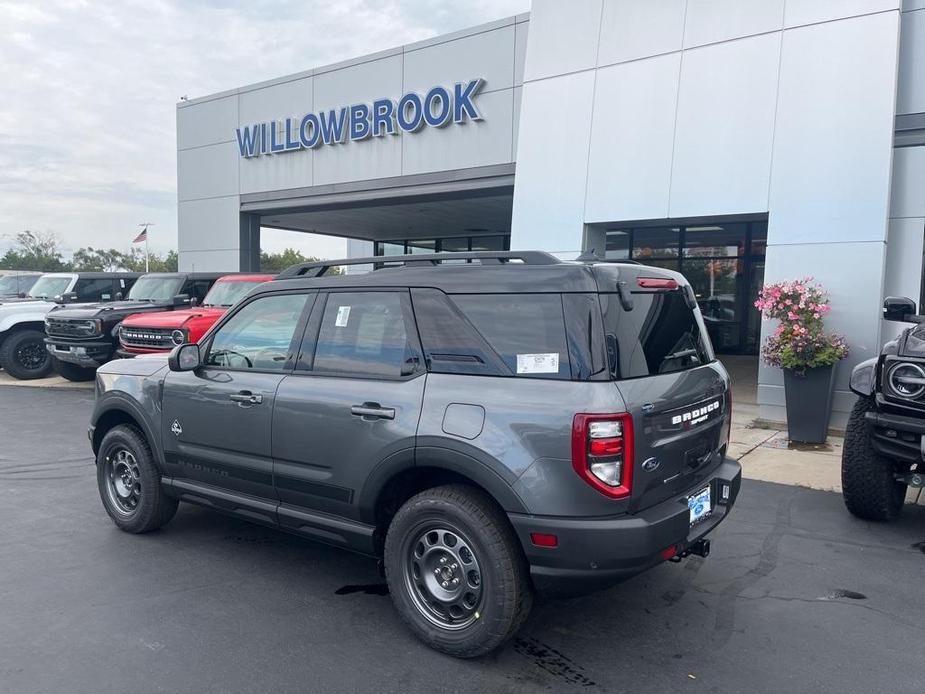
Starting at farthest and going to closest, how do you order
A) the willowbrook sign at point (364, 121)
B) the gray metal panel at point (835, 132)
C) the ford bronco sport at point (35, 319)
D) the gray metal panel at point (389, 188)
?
1. the willowbrook sign at point (364, 121)
2. the gray metal panel at point (389, 188)
3. the ford bronco sport at point (35, 319)
4. the gray metal panel at point (835, 132)

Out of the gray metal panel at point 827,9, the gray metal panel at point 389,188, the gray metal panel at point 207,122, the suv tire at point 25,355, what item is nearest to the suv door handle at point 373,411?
the gray metal panel at point 827,9

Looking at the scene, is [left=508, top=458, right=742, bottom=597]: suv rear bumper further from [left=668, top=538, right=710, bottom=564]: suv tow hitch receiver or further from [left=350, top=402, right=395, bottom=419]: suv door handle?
[left=350, top=402, right=395, bottom=419]: suv door handle

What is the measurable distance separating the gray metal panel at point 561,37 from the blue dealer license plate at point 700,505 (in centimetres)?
865

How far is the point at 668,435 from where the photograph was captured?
3152 millimetres

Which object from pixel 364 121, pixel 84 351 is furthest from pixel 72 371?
pixel 364 121

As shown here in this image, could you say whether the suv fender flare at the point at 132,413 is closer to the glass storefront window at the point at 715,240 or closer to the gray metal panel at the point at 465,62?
the gray metal panel at the point at 465,62

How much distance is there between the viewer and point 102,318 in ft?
36.4

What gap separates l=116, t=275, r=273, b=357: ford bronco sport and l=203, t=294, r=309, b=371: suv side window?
5640mm

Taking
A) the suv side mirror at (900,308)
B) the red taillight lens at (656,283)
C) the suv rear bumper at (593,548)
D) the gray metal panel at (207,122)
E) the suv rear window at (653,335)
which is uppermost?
the gray metal panel at (207,122)

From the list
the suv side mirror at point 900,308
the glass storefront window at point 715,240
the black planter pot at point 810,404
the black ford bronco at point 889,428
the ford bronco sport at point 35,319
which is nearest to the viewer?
the black ford bronco at point 889,428

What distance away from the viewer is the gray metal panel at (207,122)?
59.6 feet

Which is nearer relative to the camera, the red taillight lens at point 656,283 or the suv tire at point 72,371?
the red taillight lens at point 656,283

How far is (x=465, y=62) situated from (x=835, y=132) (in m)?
7.45

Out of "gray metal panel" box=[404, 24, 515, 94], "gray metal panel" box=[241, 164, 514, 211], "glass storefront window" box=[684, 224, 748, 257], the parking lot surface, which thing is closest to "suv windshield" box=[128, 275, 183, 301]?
"gray metal panel" box=[241, 164, 514, 211]
